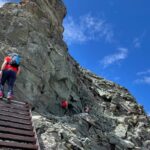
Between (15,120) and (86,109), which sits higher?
(86,109)

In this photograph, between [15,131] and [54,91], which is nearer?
[15,131]

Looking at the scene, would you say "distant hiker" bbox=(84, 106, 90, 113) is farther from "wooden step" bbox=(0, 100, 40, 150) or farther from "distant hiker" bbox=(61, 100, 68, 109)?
"wooden step" bbox=(0, 100, 40, 150)

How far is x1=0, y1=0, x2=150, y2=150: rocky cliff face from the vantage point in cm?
2025

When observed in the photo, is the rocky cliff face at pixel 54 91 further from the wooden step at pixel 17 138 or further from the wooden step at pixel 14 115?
the wooden step at pixel 17 138

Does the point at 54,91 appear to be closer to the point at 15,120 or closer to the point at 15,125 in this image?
the point at 15,120

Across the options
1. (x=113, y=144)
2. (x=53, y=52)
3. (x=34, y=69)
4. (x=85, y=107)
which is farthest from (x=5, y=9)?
(x=113, y=144)

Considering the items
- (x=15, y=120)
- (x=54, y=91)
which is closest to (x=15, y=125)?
(x=15, y=120)

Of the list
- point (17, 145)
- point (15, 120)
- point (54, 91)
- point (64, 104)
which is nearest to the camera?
point (17, 145)

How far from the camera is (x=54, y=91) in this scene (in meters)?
31.0

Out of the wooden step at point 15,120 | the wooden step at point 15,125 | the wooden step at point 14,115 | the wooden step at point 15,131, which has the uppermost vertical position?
the wooden step at point 14,115

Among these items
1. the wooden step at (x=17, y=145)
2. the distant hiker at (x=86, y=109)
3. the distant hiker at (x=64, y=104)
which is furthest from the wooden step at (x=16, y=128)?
the distant hiker at (x=86, y=109)

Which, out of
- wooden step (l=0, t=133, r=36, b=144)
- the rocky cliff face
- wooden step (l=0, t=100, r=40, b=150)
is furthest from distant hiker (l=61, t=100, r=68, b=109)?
wooden step (l=0, t=133, r=36, b=144)

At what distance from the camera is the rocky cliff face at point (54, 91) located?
2025 centimetres

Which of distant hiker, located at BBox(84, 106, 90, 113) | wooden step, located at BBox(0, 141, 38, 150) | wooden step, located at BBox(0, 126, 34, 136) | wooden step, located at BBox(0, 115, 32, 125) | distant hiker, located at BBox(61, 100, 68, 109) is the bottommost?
wooden step, located at BBox(0, 141, 38, 150)
